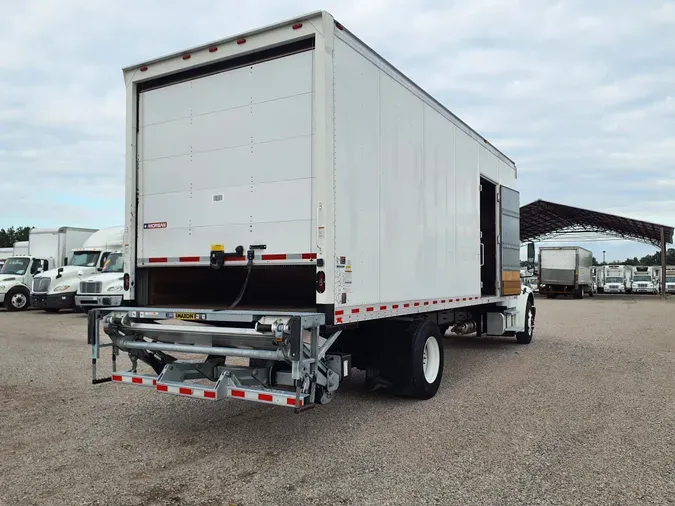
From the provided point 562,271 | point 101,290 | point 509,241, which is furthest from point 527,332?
point 562,271

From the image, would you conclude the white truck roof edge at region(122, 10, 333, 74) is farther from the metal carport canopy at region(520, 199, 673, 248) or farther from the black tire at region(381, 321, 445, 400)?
the metal carport canopy at region(520, 199, 673, 248)

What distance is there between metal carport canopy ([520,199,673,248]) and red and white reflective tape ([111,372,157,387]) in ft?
106

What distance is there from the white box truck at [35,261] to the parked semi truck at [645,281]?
42.8 m

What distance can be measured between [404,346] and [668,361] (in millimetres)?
6054

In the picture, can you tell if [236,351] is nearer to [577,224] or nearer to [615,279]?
[577,224]

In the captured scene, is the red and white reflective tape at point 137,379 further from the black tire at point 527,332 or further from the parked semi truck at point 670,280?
the parked semi truck at point 670,280

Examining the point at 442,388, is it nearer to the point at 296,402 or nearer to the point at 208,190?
the point at 296,402

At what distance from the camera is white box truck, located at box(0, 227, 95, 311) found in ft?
72.3

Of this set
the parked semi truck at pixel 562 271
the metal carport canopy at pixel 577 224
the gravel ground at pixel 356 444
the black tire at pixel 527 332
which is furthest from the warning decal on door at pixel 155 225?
the parked semi truck at pixel 562 271

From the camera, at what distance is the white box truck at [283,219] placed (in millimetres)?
5113

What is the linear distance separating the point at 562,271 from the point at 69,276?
28.3m

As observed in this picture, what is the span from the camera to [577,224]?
4200 centimetres

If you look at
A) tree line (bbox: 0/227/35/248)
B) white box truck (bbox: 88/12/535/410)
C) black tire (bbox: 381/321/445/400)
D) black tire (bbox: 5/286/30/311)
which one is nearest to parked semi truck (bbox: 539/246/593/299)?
black tire (bbox: 5/286/30/311)

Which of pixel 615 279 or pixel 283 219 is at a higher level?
pixel 283 219
